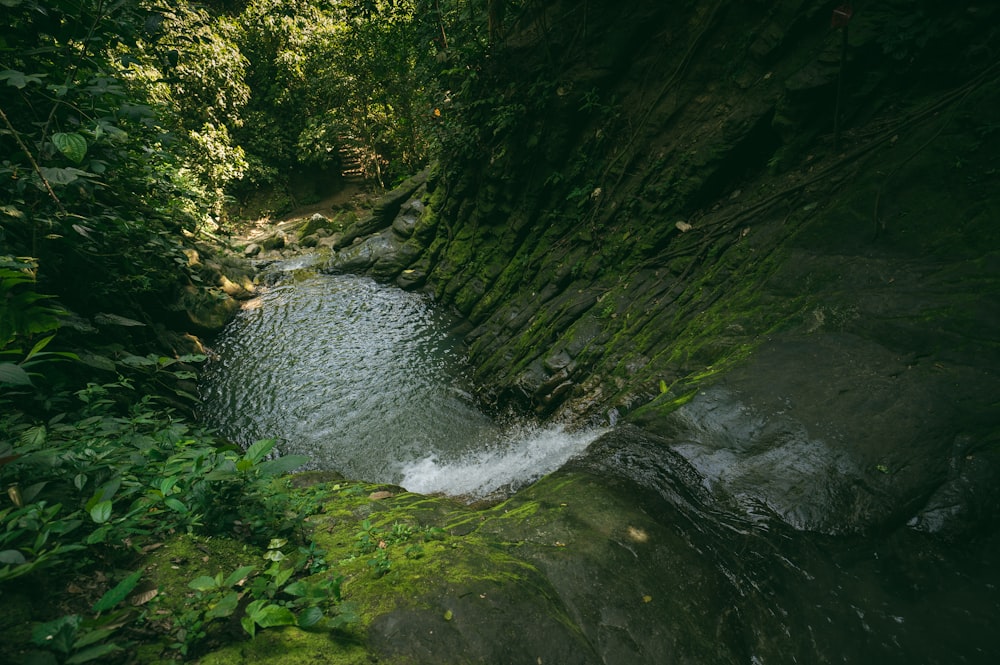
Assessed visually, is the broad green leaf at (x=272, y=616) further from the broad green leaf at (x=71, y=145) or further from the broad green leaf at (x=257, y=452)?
the broad green leaf at (x=71, y=145)

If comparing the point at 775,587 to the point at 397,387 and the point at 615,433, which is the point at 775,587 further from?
the point at 397,387

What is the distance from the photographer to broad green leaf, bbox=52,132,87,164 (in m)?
2.22

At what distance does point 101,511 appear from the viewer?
61.6 inches

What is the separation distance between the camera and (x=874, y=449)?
2.70 meters

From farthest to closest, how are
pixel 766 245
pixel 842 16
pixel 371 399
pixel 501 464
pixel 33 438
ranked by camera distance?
1. pixel 371 399
2. pixel 501 464
3. pixel 766 245
4. pixel 842 16
5. pixel 33 438

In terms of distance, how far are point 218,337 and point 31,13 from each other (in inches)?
350

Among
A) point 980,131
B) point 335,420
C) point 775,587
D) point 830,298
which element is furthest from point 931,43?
point 335,420

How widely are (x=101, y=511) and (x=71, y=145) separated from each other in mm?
1946

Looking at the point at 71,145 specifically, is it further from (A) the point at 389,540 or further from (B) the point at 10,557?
(A) the point at 389,540

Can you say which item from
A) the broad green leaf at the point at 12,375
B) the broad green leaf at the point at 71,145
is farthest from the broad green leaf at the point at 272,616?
the broad green leaf at the point at 71,145

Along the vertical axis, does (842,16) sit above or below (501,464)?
above

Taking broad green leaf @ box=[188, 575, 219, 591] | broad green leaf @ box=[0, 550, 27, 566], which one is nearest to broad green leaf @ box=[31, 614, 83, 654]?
broad green leaf @ box=[0, 550, 27, 566]

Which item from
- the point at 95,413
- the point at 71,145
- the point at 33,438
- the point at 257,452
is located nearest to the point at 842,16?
the point at 257,452

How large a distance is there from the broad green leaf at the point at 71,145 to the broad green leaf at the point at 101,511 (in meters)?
1.77
